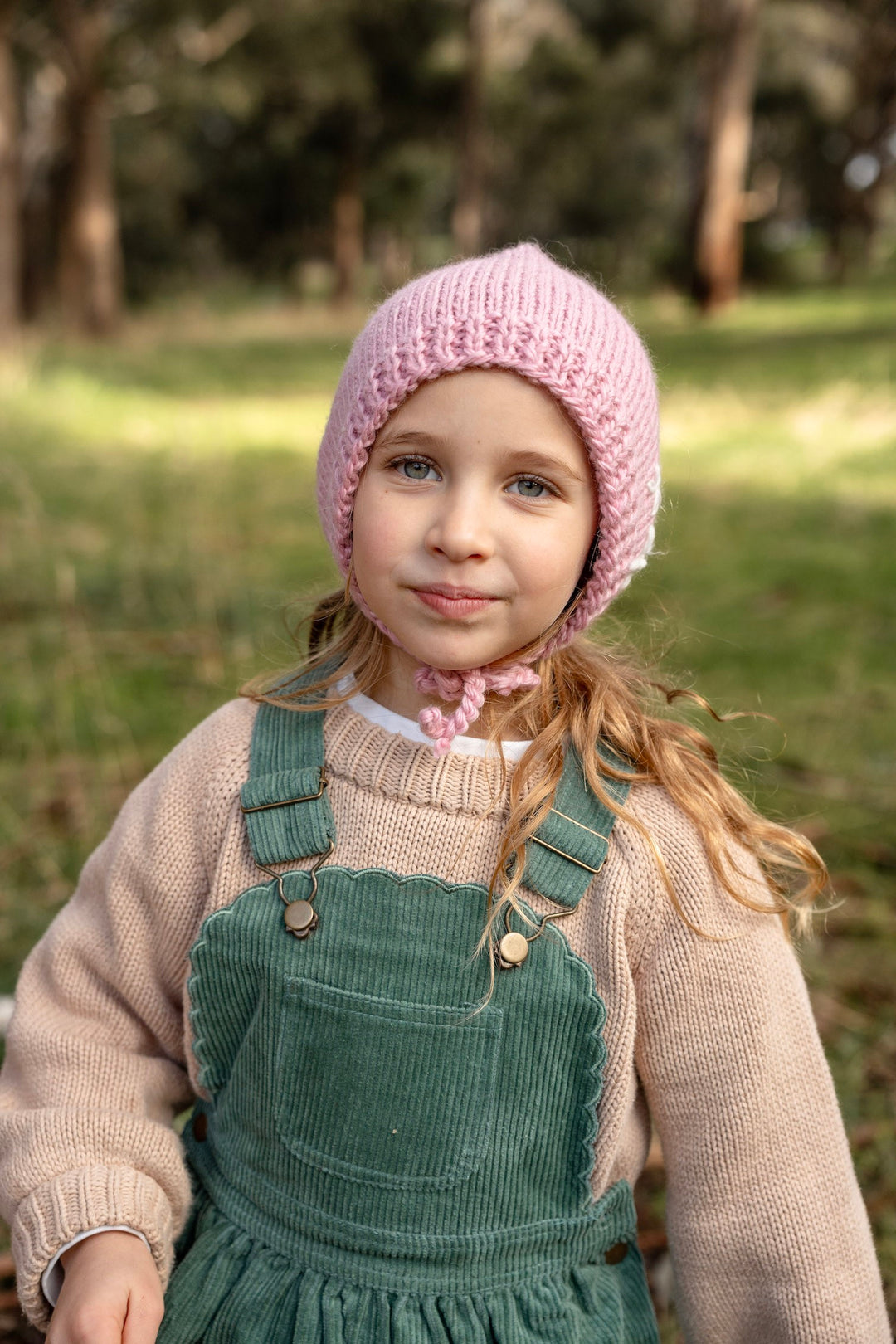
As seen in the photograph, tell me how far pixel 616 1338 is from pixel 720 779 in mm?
733

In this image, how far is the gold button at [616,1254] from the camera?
1.66 meters

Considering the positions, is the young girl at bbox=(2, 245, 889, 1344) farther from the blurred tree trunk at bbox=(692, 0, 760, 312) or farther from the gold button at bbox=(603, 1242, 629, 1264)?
the blurred tree trunk at bbox=(692, 0, 760, 312)

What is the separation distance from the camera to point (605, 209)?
34.0 meters

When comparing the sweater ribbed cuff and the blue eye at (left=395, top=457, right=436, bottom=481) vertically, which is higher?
the blue eye at (left=395, top=457, right=436, bottom=481)

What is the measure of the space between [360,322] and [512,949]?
67.1 feet

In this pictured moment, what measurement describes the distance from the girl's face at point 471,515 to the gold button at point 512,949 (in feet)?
1.10

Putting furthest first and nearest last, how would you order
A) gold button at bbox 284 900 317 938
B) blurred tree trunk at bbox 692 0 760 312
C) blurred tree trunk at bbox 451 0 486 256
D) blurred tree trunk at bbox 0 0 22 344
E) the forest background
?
1. blurred tree trunk at bbox 451 0 486 256
2. blurred tree trunk at bbox 692 0 760 312
3. blurred tree trunk at bbox 0 0 22 344
4. the forest background
5. gold button at bbox 284 900 317 938

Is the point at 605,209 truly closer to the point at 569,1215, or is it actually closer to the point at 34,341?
the point at 34,341

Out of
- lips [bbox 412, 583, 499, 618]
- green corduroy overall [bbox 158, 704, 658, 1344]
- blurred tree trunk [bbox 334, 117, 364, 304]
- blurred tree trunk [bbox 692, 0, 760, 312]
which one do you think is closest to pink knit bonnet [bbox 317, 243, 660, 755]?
lips [bbox 412, 583, 499, 618]

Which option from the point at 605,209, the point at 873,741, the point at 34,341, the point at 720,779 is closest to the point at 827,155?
the point at 605,209

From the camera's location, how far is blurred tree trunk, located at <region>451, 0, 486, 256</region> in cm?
2198

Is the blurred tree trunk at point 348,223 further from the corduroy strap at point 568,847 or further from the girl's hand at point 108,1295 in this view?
the girl's hand at point 108,1295

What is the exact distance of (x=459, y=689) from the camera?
1.60 m

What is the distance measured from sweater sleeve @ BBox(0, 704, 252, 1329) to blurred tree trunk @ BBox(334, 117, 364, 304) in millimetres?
24291
